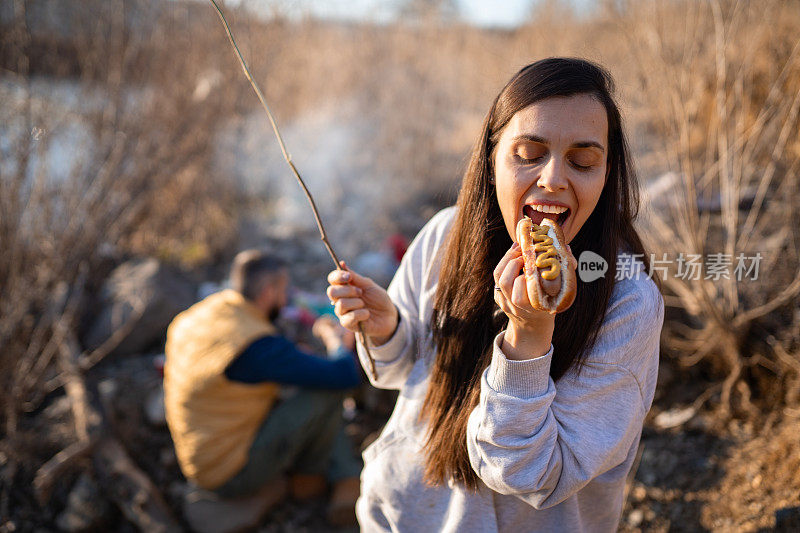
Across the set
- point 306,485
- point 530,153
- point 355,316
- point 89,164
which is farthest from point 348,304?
point 89,164

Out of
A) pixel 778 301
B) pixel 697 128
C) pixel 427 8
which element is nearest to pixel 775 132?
pixel 778 301

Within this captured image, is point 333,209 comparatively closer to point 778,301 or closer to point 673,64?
point 673,64

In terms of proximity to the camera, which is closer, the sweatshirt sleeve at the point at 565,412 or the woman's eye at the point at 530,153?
the sweatshirt sleeve at the point at 565,412

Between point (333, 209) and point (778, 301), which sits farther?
point (333, 209)

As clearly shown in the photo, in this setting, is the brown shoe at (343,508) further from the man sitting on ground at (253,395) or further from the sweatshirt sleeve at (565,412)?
the sweatshirt sleeve at (565,412)

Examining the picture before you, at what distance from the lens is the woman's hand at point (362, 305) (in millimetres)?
1506

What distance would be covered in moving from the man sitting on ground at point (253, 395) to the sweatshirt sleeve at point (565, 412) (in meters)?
1.81

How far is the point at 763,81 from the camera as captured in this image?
354 cm

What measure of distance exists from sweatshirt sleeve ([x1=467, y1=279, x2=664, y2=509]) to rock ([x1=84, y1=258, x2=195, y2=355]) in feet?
12.4

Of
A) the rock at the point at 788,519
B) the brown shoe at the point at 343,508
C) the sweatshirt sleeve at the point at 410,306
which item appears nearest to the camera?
the sweatshirt sleeve at the point at 410,306

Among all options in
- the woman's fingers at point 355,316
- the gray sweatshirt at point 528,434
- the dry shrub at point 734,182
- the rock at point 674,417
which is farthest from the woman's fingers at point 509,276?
the rock at point 674,417

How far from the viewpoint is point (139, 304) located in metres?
4.32

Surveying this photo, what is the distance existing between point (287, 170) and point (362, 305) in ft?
20.6

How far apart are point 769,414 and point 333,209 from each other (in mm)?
5726
